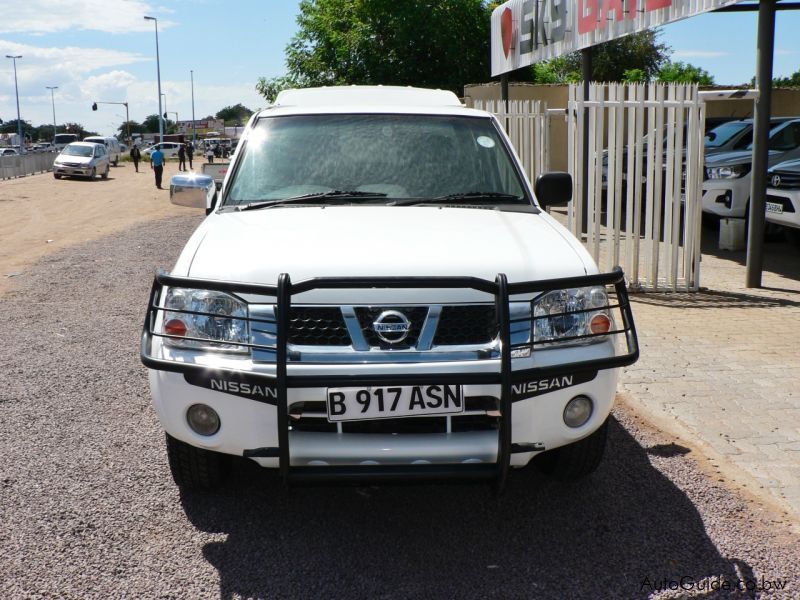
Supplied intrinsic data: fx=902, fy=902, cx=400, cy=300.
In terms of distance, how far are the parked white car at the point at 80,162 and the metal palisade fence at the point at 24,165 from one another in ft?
8.62

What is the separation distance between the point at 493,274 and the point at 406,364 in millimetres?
513

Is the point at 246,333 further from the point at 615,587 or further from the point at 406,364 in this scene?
the point at 615,587

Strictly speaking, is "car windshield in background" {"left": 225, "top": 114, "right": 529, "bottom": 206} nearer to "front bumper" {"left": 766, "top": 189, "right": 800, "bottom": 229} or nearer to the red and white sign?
the red and white sign

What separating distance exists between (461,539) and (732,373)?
321 centimetres

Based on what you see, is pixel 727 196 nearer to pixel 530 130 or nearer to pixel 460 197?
pixel 530 130

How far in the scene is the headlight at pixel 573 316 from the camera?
350cm

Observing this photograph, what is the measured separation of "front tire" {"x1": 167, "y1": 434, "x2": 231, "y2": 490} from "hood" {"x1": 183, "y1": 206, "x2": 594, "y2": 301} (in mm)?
788

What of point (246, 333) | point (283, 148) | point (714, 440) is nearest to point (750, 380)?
point (714, 440)

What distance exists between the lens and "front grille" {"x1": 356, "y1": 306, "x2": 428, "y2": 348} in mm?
3345

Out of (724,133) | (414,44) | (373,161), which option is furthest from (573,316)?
(414,44)

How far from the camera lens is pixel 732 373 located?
613 centimetres

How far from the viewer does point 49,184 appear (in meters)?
34.8

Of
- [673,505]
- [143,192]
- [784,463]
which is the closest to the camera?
[673,505]

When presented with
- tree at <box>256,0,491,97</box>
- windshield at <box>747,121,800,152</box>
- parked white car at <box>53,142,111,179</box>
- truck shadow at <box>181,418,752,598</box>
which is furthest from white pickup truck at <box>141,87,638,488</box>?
parked white car at <box>53,142,111,179</box>
